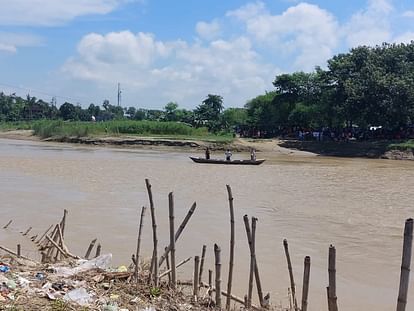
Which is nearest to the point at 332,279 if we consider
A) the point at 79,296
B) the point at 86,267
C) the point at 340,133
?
the point at 79,296

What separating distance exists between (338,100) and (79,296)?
40.1 metres

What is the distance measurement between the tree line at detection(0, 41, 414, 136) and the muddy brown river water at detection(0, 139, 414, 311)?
35.3ft

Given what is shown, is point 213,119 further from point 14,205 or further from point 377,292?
point 377,292

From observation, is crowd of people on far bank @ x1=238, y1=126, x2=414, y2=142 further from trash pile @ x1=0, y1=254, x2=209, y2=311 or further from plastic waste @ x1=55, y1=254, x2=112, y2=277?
trash pile @ x1=0, y1=254, x2=209, y2=311

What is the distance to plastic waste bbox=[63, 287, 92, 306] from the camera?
16.4ft

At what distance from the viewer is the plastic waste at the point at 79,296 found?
4.99m

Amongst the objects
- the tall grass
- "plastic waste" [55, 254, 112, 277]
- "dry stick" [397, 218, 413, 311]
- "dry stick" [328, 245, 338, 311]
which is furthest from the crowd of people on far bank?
"dry stick" [397, 218, 413, 311]

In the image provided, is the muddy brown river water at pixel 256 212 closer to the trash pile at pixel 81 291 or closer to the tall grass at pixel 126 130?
the trash pile at pixel 81 291

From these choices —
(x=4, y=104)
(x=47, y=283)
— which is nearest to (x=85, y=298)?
(x=47, y=283)

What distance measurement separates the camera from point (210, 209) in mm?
16312

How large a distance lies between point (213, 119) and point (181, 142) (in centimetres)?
1258

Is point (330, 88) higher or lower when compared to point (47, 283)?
higher

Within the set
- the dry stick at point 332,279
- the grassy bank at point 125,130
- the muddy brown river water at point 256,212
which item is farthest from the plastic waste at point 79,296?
the grassy bank at point 125,130

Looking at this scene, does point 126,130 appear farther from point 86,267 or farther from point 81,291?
point 81,291
